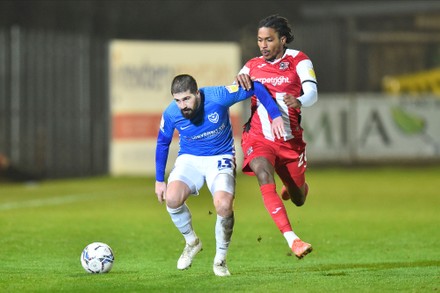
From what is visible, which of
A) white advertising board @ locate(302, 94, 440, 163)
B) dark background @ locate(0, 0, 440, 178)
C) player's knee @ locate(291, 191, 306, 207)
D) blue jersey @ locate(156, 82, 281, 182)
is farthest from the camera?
white advertising board @ locate(302, 94, 440, 163)

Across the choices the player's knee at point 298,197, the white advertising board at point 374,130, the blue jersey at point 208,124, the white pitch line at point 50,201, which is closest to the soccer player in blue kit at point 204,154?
the blue jersey at point 208,124

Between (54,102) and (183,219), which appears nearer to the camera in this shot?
(183,219)

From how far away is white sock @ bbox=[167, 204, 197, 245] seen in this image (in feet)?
31.6

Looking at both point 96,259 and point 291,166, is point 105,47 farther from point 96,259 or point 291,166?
point 96,259

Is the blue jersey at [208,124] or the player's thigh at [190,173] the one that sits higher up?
the blue jersey at [208,124]

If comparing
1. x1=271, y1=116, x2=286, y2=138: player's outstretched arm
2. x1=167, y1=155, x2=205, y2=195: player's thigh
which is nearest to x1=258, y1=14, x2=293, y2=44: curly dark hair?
x1=271, y1=116, x2=286, y2=138: player's outstretched arm

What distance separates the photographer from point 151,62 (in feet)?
88.3

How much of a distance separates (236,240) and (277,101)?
3076 mm

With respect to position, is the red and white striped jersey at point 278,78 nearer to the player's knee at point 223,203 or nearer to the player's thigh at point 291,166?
the player's thigh at point 291,166

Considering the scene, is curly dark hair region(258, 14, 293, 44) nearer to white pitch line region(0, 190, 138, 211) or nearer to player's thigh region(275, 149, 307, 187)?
player's thigh region(275, 149, 307, 187)

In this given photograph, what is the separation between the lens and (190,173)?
380 inches

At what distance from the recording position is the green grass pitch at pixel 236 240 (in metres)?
9.09

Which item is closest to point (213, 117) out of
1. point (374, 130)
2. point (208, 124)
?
point (208, 124)

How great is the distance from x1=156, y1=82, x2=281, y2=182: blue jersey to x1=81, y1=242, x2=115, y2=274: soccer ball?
0.78 metres
